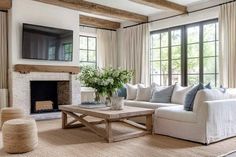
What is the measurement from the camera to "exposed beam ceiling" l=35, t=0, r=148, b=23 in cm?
543

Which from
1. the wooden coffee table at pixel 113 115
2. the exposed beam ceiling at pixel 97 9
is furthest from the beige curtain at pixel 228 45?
the exposed beam ceiling at pixel 97 9

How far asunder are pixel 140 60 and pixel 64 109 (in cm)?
321

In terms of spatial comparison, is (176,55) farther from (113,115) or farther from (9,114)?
(9,114)

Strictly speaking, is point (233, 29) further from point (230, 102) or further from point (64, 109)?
point (64, 109)

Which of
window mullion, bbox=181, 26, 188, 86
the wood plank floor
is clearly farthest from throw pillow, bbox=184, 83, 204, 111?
window mullion, bbox=181, 26, 188, 86

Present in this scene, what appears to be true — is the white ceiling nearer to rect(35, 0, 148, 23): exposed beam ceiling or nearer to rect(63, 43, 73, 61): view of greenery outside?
rect(35, 0, 148, 23): exposed beam ceiling

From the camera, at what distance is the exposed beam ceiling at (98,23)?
692 centimetres

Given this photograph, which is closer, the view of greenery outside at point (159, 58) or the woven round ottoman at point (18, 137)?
the woven round ottoman at point (18, 137)

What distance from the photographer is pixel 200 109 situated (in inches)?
138

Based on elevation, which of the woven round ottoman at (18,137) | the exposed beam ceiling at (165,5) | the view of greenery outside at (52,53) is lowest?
the woven round ottoman at (18,137)

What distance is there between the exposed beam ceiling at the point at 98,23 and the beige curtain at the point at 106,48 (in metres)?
0.20

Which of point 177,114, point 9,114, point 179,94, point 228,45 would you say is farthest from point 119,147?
point 228,45

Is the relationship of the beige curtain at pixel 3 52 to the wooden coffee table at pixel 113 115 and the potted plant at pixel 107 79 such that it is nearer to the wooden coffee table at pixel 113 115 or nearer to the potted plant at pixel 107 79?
the wooden coffee table at pixel 113 115

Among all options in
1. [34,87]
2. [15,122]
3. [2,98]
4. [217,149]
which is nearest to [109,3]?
[34,87]
